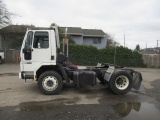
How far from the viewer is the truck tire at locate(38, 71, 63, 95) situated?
8.30 metres

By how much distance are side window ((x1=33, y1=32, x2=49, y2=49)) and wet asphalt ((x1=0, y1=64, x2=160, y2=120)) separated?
1.98 meters

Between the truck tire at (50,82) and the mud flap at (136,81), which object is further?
the mud flap at (136,81)

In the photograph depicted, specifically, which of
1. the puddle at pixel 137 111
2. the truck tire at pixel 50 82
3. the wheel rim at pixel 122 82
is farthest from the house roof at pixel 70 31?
the puddle at pixel 137 111

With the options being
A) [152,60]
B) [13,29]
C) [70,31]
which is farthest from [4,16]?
[152,60]

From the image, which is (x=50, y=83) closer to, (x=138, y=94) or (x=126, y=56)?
(x=138, y=94)

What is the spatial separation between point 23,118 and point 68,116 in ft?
4.04

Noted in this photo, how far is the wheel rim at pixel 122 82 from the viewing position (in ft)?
28.9

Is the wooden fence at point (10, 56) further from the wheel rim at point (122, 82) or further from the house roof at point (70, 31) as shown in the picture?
the wheel rim at point (122, 82)

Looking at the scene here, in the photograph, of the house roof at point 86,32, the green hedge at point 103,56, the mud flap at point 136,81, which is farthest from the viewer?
the house roof at point 86,32

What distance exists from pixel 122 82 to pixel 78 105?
273 cm

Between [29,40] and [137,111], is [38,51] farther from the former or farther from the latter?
[137,111]

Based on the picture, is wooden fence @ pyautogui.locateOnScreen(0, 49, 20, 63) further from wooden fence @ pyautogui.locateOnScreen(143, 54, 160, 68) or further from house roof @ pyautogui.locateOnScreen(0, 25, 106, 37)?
wooden fence @ pyautogui.locateOnScreen(143, 54, 160, 68)

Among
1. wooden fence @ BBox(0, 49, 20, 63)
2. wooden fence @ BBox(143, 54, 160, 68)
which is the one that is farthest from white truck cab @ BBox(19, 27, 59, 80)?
wooden fence @ BBox(143, 54, 160, 68)

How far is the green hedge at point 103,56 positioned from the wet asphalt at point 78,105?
14967 millimetres
